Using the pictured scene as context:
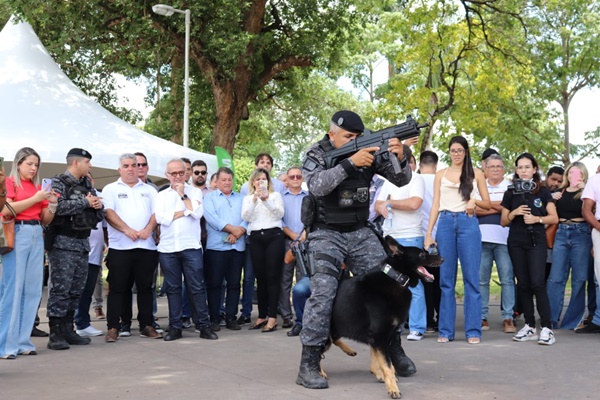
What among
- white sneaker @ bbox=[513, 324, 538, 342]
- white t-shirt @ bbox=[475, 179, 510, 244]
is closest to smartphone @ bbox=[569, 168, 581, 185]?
white t-shirt @ bbox=[475, 179, 510, 244]

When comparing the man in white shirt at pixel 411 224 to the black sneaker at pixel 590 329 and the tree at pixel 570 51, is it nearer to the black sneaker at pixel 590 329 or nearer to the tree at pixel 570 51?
the black sneaker at pixel 590 329

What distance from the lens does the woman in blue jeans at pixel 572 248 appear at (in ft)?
31.2

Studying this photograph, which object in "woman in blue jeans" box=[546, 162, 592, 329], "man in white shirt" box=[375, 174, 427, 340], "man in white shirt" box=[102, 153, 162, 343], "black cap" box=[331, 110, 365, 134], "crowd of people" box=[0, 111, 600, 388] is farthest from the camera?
"woman in blue jeans" box=[546, 162, 592, 329]

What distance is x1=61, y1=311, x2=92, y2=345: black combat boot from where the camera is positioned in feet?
28.6

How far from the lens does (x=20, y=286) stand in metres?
7.55

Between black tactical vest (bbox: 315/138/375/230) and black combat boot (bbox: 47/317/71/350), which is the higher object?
black tactical vest (bbox: 315/138/375/230)

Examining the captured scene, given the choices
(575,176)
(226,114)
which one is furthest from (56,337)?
(226,114)

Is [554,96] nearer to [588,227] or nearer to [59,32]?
[59,32]

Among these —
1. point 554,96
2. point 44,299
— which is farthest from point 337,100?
point 44,299

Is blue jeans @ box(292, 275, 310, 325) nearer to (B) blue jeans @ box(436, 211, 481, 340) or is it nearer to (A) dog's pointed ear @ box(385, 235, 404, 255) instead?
(B) blue jeans @ box(436, 211, 481, 340)

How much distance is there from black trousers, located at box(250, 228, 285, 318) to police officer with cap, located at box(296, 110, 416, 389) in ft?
11.1

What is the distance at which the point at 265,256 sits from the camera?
10039 mm

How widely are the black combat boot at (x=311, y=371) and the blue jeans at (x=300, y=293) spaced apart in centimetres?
177

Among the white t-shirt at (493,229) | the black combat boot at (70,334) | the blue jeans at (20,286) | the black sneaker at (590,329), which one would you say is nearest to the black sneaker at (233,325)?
the black combat boot at (70,334)
